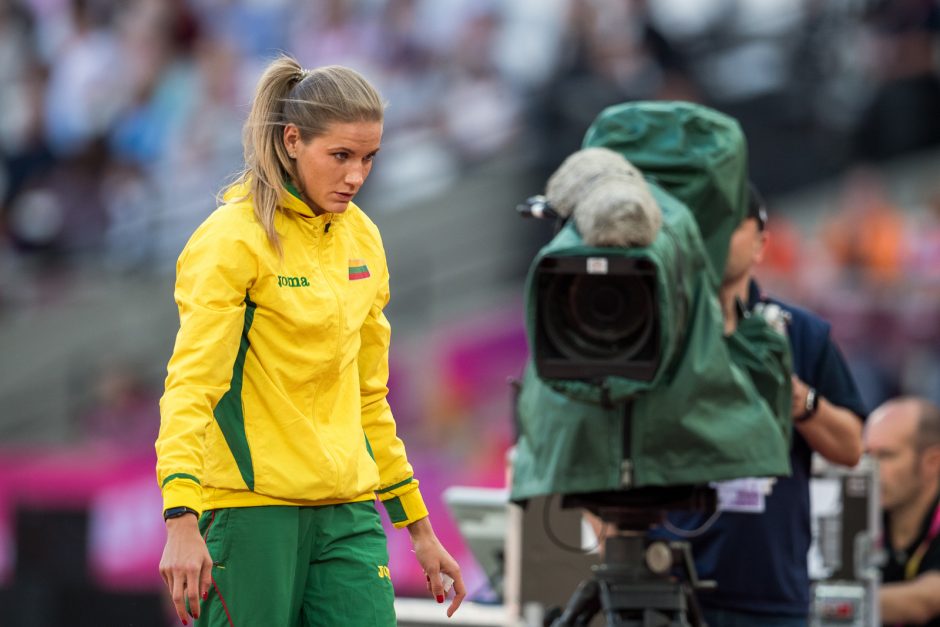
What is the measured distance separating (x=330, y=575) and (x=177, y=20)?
35.3ft

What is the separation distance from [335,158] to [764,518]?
68.8 inches

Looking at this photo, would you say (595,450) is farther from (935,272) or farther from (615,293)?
(935,272)

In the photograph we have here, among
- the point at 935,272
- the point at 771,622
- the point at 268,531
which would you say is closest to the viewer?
the point at 268,531

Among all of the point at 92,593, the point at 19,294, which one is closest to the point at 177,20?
the point at 19,294

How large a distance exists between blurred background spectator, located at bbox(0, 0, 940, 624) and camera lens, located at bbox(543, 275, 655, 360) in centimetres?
538

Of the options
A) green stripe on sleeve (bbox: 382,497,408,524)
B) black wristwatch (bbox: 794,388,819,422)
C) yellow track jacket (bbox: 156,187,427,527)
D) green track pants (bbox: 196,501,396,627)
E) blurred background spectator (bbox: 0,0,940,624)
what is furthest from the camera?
blurred background spectator (bbox: 0,0,940,624)

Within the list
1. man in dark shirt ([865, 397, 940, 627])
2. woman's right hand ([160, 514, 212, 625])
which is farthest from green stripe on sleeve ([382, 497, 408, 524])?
man in dark shirt ([865, 397, 940, 627])

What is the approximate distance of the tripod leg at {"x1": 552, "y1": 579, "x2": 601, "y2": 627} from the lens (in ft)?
12.2

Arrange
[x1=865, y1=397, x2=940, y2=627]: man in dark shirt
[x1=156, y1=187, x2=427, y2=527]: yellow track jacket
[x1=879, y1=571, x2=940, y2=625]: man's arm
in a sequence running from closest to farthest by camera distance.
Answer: [x1=156, y1=187, x2=427, y2=527]: yellow track jacket < [x1=879, y1=571, x2=940, y2=625]: man's arm < [x1=865, y1=397, x2=940, y2=627]: man in dark shirt

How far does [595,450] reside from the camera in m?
3.54

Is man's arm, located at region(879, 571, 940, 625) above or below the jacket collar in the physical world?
below

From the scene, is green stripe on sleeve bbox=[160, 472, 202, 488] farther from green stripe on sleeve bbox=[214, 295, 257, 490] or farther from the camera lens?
the camera lens

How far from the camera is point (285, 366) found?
301 centimetres

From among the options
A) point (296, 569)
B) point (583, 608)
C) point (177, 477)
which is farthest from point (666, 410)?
point (177, 477)
